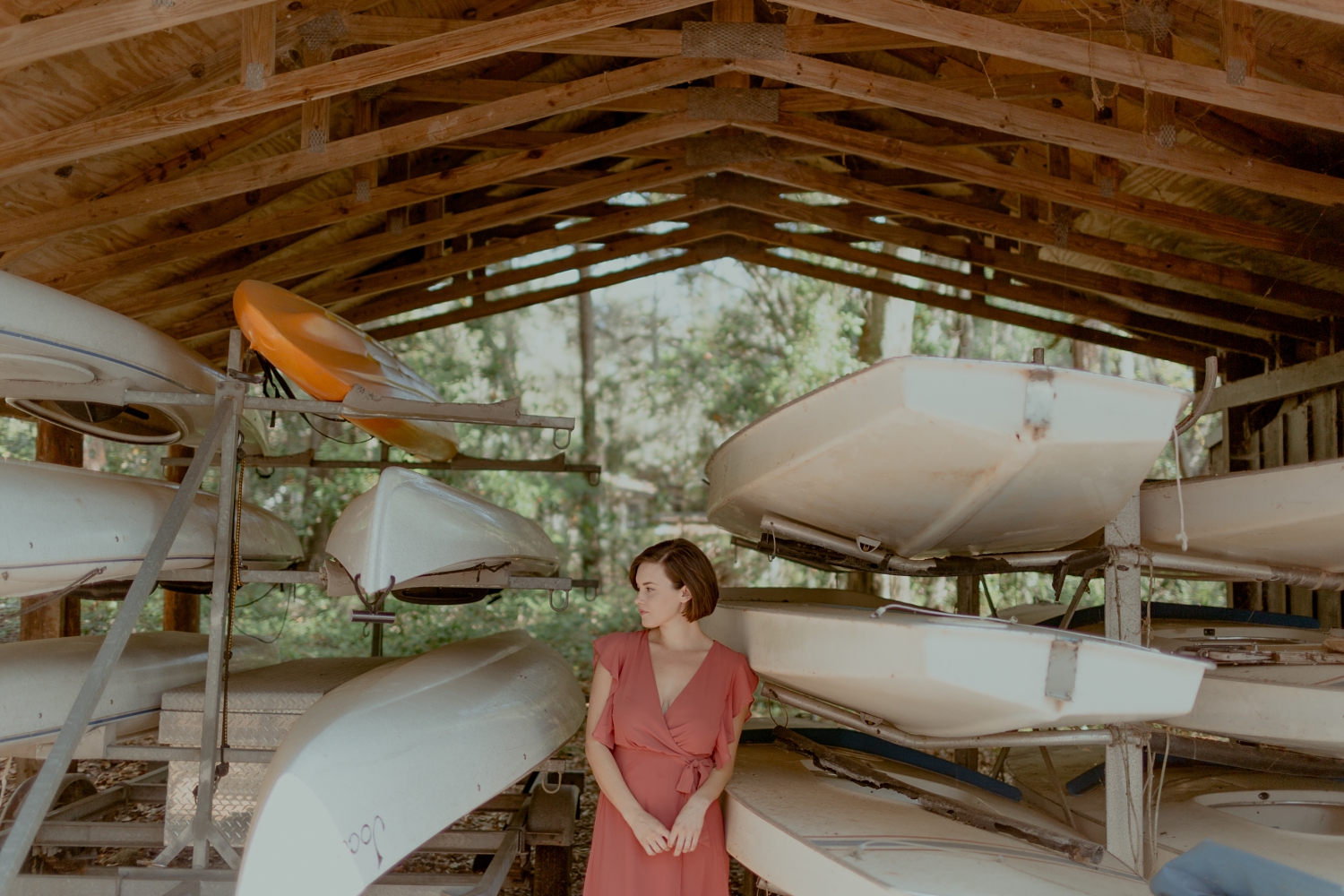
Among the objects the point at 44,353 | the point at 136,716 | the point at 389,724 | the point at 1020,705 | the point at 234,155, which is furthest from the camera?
the point at 234,155

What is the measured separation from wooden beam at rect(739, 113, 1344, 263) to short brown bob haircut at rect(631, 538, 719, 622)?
2.72m

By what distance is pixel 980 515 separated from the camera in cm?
272

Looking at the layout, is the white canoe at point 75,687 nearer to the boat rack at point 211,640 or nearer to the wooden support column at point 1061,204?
the boat rack at point 211,640

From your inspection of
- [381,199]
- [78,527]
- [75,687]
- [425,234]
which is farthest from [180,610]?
[78,527]

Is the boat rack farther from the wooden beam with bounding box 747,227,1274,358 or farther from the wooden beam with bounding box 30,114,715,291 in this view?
the wooden beam with bounding box 747,227,1274,358

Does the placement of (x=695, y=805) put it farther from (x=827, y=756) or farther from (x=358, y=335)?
(x=358, y=335)

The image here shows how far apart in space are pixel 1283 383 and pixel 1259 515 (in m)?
3.69

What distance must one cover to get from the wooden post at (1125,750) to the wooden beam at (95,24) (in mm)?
2875

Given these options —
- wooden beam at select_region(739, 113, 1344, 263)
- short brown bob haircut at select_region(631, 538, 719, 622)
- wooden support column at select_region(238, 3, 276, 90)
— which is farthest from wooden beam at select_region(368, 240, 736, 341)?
short brown bob haircut at select_region(631, 538, 719, 622)

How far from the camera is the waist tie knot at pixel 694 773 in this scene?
8.68 ft

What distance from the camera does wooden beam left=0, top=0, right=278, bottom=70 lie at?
9.61 feet

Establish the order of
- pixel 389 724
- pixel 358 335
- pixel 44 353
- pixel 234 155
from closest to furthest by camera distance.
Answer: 1. pixel 389 724
2. pixel 44 353
3. pixel 358 335
4. pixel 234 155

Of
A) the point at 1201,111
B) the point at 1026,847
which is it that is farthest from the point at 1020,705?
the point at 1201,111

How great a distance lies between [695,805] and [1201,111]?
385 centimetres
